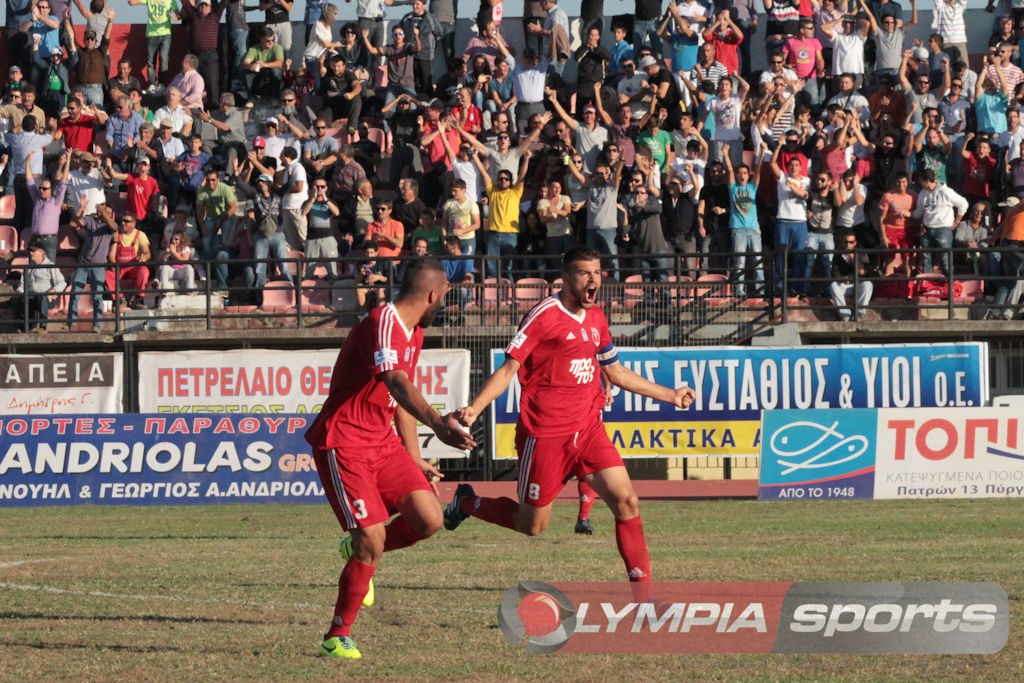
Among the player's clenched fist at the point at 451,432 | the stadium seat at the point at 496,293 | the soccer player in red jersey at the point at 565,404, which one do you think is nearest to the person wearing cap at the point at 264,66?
the stadium seat at the point at 496,293

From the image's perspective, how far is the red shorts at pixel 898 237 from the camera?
23.0 m

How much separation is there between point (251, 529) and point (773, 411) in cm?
697

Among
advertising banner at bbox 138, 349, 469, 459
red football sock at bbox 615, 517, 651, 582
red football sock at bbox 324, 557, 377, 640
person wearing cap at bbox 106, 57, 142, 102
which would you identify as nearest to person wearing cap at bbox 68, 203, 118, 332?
advertising banner at bbox 138, 349, 469, 459

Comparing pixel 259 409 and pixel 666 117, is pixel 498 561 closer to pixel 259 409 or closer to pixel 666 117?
pixel 259 409

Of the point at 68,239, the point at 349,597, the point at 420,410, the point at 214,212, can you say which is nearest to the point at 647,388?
the point at 420,410

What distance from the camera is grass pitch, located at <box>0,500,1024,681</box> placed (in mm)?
8078

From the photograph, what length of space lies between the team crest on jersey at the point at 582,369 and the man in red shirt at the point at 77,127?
17.4 m

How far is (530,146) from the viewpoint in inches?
949

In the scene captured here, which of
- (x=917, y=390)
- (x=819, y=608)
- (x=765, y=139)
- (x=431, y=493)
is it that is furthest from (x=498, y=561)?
(x=765, y=139)

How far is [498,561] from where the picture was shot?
13.0 meters

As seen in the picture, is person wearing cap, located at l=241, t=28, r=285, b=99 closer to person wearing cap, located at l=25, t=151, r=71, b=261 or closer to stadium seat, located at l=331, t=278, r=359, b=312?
person wearing cap, located at l=25, t=151, r=71, b=261

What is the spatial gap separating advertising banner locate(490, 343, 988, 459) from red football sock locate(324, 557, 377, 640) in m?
13.1

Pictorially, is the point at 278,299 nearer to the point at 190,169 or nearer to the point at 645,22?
the point at 190,169

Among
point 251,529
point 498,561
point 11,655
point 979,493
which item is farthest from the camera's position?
point 979,493
